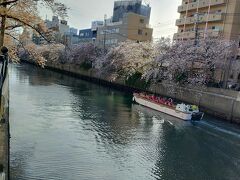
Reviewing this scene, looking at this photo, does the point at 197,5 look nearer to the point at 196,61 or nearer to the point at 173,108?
the point at 196,61

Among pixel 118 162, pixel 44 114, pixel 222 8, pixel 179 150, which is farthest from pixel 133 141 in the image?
pixel 222 8

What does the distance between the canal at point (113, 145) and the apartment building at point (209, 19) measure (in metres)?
16.5

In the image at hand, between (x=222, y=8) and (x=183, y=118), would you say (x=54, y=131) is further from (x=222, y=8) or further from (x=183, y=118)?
(x=222, y=8)

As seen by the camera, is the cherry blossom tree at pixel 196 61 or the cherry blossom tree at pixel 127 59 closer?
the cherry blossom tree at pixel 196 61

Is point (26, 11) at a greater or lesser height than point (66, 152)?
greater

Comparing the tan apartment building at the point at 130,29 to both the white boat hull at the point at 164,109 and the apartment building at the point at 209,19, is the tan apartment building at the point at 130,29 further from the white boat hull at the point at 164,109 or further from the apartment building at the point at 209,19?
the white boat hull at the point at 164,109

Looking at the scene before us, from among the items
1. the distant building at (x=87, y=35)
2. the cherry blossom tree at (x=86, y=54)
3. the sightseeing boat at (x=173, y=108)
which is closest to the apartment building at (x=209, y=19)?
the sightseeing boat at (x=173, y=108)

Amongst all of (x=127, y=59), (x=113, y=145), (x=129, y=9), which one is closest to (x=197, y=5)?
(x=127, y=59)

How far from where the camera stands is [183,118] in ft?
84.5

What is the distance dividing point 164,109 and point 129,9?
52.1m

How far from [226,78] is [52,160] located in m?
24.6

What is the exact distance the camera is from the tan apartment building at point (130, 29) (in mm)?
68125

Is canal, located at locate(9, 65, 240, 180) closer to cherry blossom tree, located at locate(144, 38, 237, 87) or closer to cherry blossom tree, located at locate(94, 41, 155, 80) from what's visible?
cherry blossom tree, located at locate(144, 38, 237, 87)

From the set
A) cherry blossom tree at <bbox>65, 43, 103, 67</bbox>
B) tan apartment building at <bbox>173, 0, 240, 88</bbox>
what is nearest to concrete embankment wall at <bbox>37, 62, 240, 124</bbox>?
tan apartment building at <bbox>173, 0, 240, 88</bbox>
